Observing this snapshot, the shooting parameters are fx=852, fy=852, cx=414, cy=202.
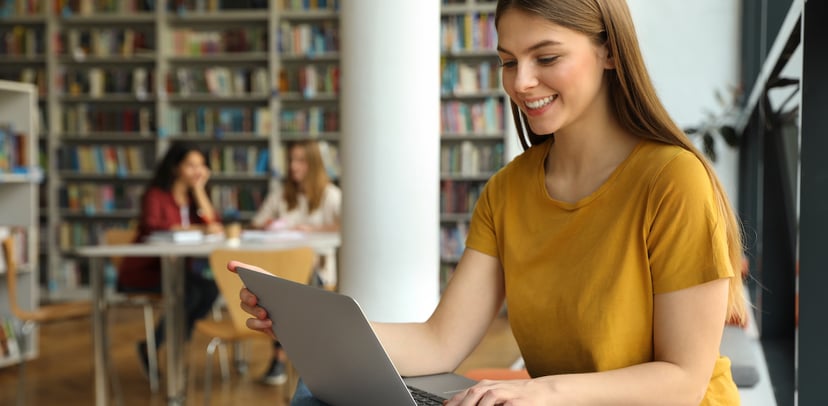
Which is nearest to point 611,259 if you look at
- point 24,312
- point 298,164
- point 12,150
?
point 24,312

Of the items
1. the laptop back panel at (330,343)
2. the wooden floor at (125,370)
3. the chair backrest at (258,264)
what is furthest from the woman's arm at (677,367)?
the wooden floor at (125,370)

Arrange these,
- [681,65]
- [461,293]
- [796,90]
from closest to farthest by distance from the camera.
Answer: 1. [461,293]
2. [796,90]
3. [681,65]

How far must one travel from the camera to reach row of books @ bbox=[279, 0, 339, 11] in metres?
7.11

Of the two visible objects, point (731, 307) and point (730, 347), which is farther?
point (730, 347)

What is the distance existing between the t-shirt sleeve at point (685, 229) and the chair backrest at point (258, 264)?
2.46m

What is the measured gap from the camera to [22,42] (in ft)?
24.4

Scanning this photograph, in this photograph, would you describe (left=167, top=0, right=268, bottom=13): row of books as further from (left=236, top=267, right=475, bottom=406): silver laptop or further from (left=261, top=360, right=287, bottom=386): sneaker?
(left=236, top=267, right=475, bottom=406): silver laptop

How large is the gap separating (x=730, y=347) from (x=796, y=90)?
850 mm

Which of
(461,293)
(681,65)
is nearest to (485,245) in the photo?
(461,293)

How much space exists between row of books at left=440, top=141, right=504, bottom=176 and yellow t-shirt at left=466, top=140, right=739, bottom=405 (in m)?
5.39

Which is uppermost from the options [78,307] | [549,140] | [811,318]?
[549,140]

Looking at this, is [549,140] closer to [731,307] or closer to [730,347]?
[731,307]

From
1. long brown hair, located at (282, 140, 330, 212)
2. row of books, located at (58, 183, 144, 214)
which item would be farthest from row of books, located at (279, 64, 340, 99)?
long brown hair, located at (282, 140, 330, 212)

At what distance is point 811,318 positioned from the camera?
1661 millimetres
